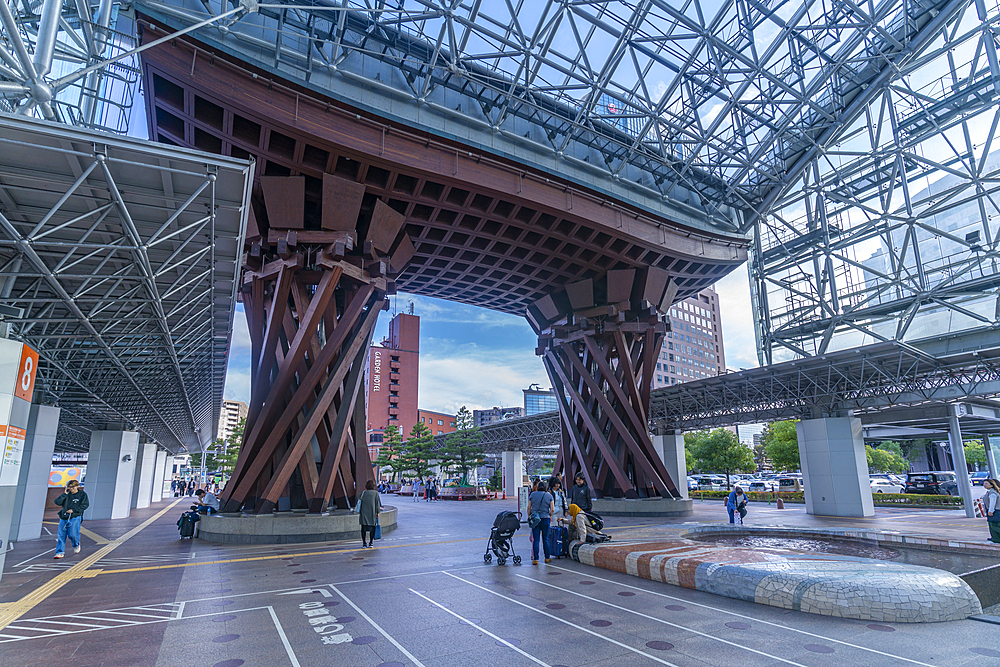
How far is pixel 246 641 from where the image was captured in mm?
6223

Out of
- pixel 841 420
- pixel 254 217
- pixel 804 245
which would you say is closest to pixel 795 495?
pixel 841 420

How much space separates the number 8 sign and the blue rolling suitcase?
10526 mm

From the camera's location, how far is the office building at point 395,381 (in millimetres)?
98812

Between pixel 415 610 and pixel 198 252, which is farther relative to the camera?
pixel 198 252

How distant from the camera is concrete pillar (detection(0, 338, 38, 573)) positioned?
30.4 ft

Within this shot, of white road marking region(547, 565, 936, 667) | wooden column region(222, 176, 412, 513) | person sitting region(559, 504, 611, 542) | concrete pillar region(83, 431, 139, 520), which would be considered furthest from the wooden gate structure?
concrete pillar region(83, 431, 139, 520)

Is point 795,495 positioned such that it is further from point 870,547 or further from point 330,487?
point 330,487

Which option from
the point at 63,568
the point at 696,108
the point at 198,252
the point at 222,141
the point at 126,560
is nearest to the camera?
the point at 198,252

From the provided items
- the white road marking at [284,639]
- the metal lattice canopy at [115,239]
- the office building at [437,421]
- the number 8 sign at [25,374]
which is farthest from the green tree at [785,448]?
the office building at [437,421]

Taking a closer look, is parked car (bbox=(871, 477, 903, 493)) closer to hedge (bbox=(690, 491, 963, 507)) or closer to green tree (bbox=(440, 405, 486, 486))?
hedge (bbox=(690, 491, 963, 507))

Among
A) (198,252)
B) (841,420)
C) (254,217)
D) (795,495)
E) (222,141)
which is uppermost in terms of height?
(222,141)

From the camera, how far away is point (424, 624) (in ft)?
22.5

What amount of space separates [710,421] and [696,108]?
75.4 feet

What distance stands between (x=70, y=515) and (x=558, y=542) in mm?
11892
